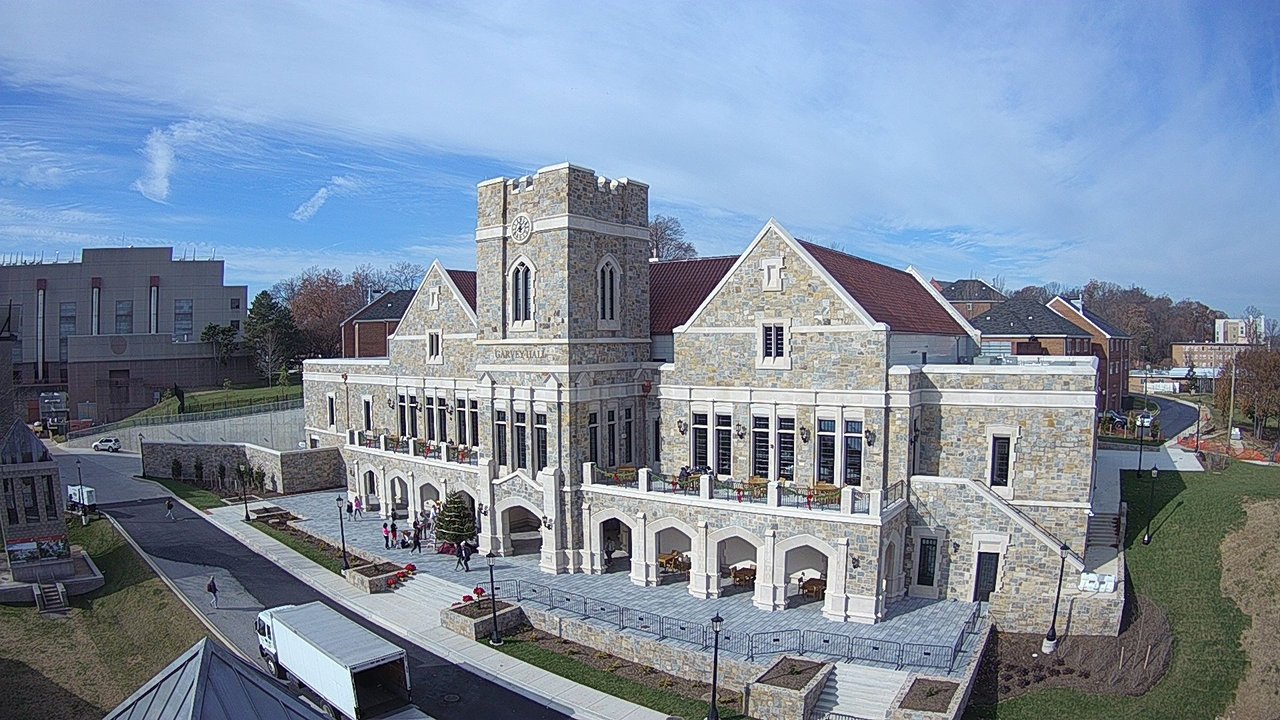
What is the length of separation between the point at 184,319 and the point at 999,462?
260ft

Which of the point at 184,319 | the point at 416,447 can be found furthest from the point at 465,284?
the point at 184,319

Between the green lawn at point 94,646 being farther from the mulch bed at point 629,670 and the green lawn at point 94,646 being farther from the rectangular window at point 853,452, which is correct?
the rectangular window at point 853,452

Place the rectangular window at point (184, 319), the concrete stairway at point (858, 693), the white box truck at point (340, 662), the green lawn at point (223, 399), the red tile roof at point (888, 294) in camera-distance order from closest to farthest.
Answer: the white box truck at point (340, 662), the concrete stairway at point (858, 693), the red tile roof at point (888, 294), the green lawn at point (223, 399), the rectangular window at point (184, 319)

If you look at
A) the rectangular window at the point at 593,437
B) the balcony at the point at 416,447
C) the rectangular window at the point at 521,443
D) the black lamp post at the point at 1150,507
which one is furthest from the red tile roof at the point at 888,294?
the balcony at the point at 416,447

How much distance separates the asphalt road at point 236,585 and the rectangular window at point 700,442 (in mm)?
10816

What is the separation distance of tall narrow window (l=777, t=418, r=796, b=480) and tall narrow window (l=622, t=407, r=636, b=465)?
593cm

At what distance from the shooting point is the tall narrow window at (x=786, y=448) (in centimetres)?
2528

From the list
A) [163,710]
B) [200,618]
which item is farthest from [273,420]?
[163,710]

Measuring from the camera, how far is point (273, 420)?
158 feet

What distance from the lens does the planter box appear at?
22178 mm

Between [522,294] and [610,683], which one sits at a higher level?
[522,294]

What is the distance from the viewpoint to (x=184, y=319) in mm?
77875

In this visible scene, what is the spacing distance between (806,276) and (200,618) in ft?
72.1

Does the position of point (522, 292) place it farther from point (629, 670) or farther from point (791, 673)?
point (791, 673)
